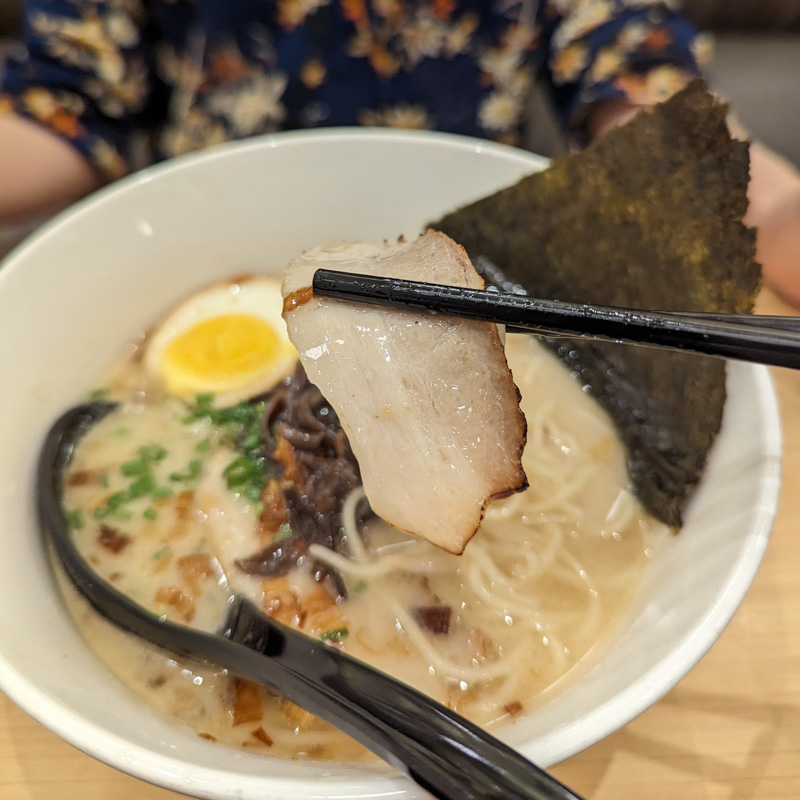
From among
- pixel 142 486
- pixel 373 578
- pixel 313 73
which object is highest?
pixel 313 73

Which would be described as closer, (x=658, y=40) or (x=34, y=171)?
(x=34, y=171)

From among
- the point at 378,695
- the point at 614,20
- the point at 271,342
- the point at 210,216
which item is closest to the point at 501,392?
the point at 378,695

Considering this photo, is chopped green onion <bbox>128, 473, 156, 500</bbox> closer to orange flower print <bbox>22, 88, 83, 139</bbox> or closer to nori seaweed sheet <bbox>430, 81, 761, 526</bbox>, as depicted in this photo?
A: nori seaweed sheet <bbox>430, 81, 761, 526</bbox>

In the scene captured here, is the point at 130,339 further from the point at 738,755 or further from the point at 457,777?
the point at 738,755

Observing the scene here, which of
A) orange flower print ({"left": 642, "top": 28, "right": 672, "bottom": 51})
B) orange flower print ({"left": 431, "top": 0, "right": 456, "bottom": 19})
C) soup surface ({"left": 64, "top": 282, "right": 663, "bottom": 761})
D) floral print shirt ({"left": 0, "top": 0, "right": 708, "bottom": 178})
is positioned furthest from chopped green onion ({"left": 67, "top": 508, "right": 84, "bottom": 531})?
orange flower print ({"left": 642, "top": 28, "right": 672, "bottom": 51})

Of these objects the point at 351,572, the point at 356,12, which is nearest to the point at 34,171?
the point at 356,12

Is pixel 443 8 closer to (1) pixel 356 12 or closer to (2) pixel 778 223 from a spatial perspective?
(1) pixel 356 12
